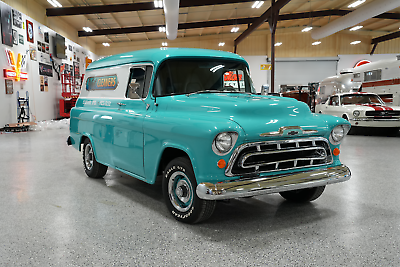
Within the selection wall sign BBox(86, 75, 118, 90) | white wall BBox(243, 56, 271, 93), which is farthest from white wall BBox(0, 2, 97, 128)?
white wall BBox(243, 56, 271, 93)

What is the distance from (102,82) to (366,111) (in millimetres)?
9264

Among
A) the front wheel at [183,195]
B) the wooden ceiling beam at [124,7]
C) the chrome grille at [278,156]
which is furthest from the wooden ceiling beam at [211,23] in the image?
the chrome grille at [278,156]

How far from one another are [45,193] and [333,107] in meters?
10.6

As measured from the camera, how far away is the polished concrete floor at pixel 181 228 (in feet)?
7.91

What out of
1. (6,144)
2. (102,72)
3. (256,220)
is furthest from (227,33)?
(256,220)

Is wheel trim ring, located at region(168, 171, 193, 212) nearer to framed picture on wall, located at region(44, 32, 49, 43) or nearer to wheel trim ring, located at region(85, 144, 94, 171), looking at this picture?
wheel trim ring, located at region(85, 144, 94, 171)

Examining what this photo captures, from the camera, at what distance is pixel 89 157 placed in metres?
4.86

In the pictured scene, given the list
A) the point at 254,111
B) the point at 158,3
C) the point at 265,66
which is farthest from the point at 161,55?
the point at 265,66

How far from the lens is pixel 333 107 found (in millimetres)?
11758

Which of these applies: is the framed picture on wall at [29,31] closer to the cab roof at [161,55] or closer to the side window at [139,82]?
the cab roof at [161,55]

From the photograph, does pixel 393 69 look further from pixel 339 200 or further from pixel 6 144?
pixel 6 144

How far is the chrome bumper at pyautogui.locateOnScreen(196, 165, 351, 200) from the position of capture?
2539 millimetres

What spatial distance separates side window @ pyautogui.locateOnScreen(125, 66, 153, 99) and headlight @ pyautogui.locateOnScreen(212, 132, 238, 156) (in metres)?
1.35

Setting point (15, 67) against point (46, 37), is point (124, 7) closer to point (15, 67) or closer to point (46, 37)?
point (46, 37)
